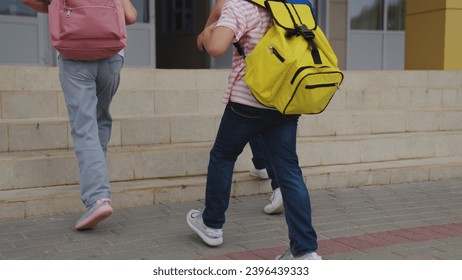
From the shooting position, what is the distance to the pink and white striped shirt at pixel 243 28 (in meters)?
3.30

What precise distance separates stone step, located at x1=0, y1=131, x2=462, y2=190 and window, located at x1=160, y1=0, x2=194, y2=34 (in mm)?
7336

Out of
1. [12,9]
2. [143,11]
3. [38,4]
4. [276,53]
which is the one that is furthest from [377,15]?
[276,53]

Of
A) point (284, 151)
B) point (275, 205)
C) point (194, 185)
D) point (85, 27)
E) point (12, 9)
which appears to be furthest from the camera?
point (12, 9)

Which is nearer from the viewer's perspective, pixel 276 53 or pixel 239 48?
pixel 276 53

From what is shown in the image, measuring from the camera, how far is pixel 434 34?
933 cm

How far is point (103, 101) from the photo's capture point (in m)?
4.34

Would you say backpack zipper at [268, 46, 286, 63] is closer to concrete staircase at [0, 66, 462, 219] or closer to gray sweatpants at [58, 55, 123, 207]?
gray sweatpants at [58, 55, 123, 207]

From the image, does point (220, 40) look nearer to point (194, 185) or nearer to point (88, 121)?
point (88, 121)

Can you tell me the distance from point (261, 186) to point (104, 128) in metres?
1.70

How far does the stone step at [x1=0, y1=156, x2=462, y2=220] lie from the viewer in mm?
4523

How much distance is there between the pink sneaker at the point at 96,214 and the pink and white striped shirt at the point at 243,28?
1.22m

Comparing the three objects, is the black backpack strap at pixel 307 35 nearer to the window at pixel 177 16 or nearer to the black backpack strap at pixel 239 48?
the black backpack strap at pixel 239 48

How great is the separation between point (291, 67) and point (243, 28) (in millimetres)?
395

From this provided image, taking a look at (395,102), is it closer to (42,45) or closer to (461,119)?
(461,119)
